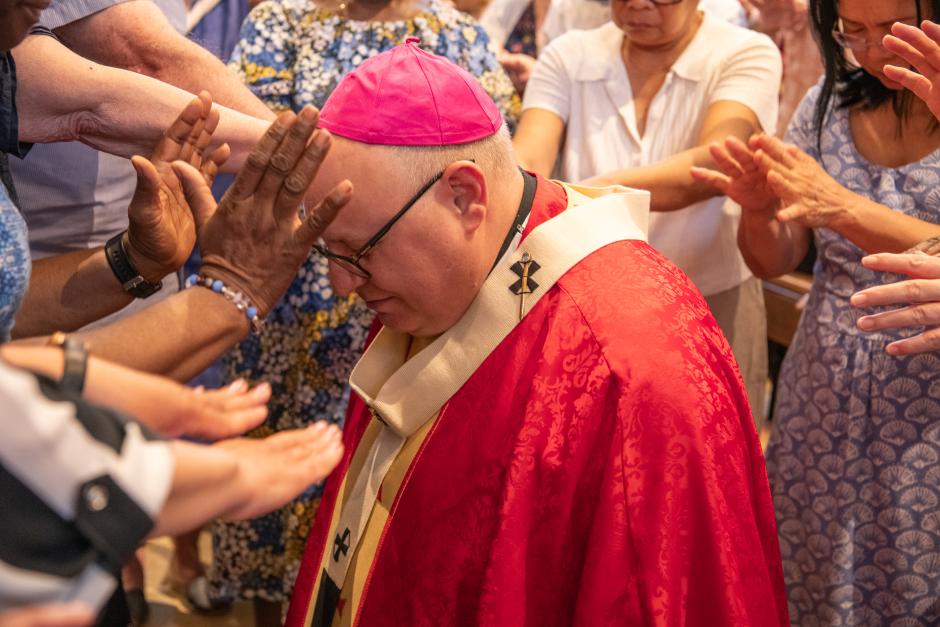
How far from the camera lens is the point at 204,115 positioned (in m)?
1.89

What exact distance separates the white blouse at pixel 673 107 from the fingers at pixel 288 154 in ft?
4.98

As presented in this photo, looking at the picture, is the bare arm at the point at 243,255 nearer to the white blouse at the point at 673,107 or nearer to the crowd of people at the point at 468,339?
the crowd of people at the point at 468,339

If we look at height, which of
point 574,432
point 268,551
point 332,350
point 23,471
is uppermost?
point 23,471

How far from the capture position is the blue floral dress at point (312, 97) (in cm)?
290

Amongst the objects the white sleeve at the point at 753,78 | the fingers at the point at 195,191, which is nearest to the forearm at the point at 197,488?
the fingers at the point at 195,191

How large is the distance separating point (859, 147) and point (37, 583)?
2083 mm

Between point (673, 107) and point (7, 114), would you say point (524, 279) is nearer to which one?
point (7, 114)

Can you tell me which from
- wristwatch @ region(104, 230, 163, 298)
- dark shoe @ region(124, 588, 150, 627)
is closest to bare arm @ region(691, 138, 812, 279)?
wristwatch @ region(104, 230, 163, 298)

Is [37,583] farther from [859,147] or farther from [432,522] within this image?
[859,147]

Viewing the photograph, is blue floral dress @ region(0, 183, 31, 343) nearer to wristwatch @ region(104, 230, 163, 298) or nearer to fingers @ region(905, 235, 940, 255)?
wristwatch @ region(104, 230, 163, 298)

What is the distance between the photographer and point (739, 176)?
2.40 metres

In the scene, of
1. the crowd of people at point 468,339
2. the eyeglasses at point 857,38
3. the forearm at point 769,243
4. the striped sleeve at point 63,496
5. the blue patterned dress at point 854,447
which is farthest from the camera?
the forearm at point 769,243

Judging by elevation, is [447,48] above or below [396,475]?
above

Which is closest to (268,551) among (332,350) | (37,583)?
(332,350)
